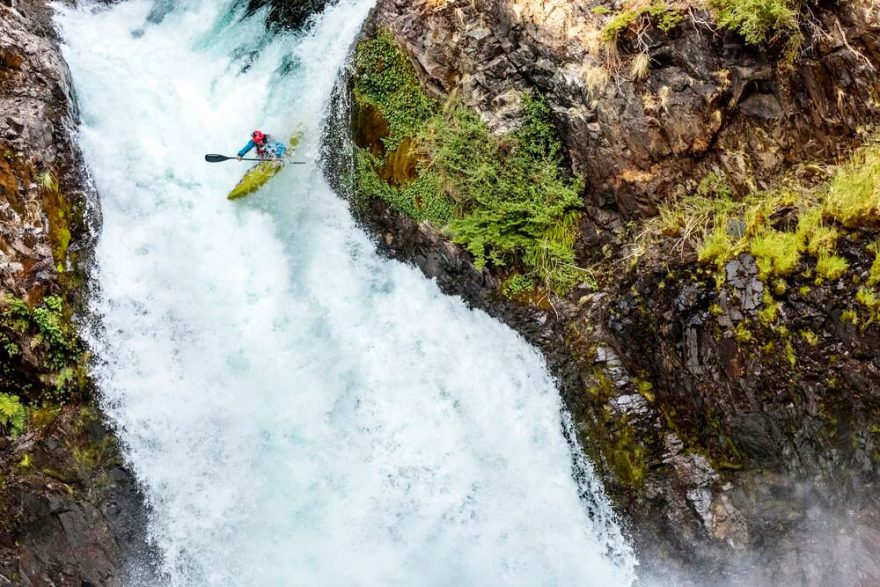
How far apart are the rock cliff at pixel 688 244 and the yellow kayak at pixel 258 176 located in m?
2.29

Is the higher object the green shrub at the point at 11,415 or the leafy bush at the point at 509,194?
the leafy bush at the point at 509,194

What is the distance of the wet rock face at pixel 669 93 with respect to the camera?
5910 mm

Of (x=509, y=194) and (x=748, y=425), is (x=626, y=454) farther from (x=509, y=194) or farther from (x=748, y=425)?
(x=509, y=194)

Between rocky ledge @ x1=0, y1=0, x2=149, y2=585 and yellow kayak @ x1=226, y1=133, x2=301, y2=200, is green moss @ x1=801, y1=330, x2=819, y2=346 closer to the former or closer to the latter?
yellow kayak @ x1=226, y1=133, x2=301, y2=200

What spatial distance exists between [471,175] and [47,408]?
250 inches

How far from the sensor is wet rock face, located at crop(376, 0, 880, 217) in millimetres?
5910

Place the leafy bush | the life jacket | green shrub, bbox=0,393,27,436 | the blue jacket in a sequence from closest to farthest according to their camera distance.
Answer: green shrub, bbox=0,393,27,436
the leafy bush
the life jacket
the blue jacket

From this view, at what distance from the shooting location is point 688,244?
6.57 meters

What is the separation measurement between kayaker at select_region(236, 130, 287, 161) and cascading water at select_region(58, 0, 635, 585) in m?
0.33

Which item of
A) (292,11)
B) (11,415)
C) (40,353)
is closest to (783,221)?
(292,11)

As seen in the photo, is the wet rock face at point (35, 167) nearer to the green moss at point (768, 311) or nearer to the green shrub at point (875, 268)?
the green moss at point (768, 311)

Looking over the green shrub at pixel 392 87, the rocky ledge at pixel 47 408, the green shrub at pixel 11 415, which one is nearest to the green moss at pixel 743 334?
the green shrub at pixel 392 87

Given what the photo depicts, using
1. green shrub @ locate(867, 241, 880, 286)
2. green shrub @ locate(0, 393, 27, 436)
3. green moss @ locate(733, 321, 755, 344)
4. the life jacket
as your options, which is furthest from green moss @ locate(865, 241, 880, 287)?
green shrub @ locate(0, 393, 27, 436)

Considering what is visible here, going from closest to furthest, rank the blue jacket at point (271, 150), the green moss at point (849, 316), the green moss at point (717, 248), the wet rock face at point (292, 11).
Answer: the green moss at point (849, 316)
the green moss at point (717, 248)
the blue jacket at point (271, 150)
the wet rock face at point (292, 11)
